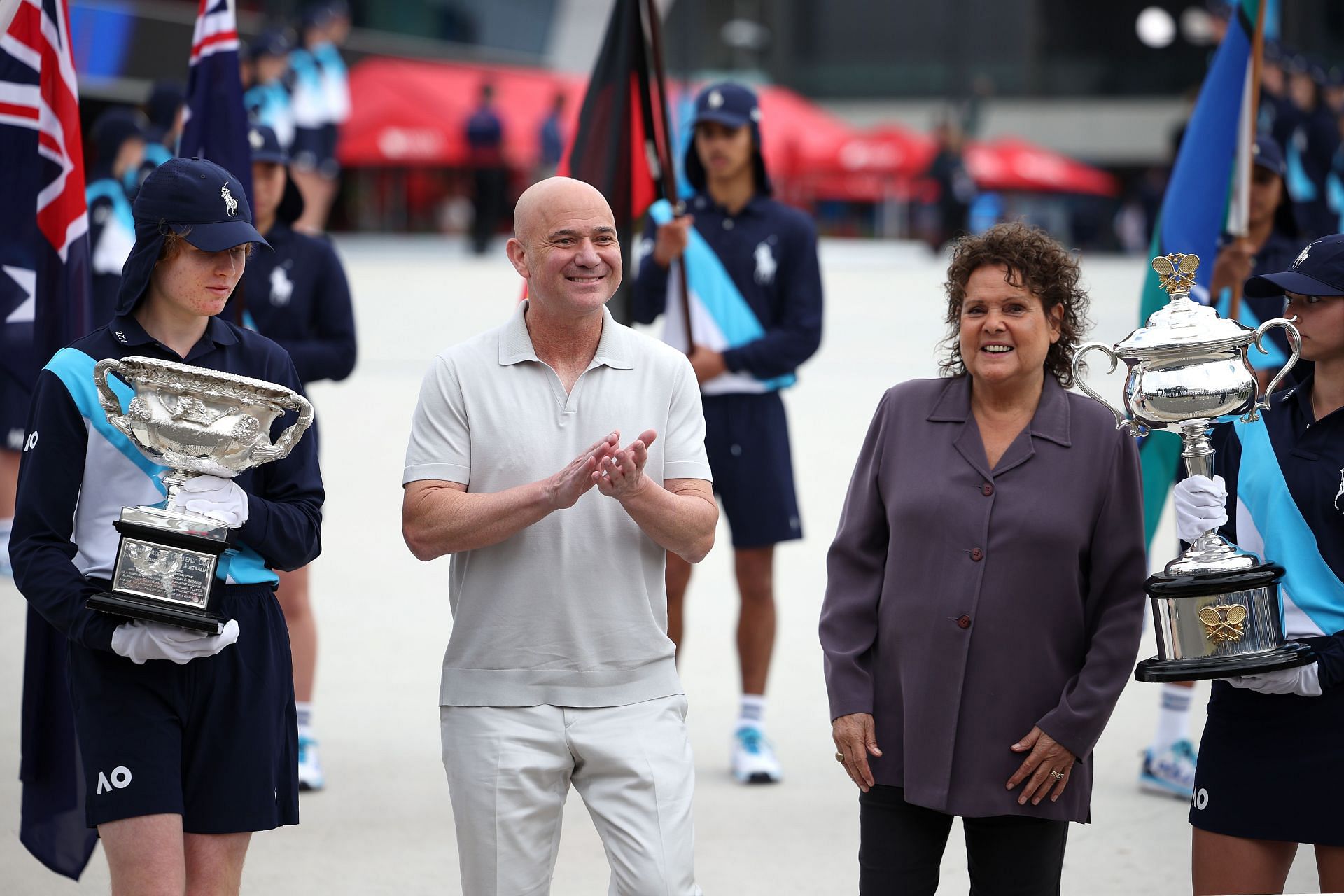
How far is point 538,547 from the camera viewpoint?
11.5ft

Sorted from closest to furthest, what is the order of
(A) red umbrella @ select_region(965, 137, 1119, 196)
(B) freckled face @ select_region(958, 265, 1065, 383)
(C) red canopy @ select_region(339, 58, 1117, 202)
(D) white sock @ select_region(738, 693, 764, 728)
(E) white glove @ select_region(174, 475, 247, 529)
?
(E) white glove @ select_region(174, 475, 247, 529) → (B) freckled face @ select_region(958, 265, 1065, 383) → (D) white sock @ select_region(738, 693, 764, 728) → (C) red canopy @ select_region(339, 58, 1117, 202) → (A) red umbrella @ select_region(965, 137, 1119, 196)

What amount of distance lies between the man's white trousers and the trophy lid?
1312mm

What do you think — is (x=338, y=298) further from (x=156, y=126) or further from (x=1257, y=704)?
(x=156, y=126)

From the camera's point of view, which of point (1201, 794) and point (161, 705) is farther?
point (1201, 794)

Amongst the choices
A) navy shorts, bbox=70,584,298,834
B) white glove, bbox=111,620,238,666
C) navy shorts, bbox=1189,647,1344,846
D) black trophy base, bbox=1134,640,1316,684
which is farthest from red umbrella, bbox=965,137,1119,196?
white glove, bbox=111,620,238,666

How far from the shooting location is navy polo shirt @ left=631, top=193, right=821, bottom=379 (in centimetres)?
618

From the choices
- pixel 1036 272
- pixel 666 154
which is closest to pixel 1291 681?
pixel 1036 272

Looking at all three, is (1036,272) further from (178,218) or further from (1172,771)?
(1172,771)

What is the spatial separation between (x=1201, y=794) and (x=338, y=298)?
11.5ft

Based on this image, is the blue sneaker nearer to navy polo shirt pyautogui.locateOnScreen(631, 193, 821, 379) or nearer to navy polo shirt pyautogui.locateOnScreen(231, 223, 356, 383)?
navy polo shirt pyautogui.locateOnScreen(631, 193, 821, 379)

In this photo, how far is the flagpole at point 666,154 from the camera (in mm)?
5938

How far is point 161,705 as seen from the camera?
3.43 meters

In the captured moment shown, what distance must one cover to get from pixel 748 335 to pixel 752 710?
1392mm

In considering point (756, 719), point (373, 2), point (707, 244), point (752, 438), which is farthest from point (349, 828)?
point (373, 2)
